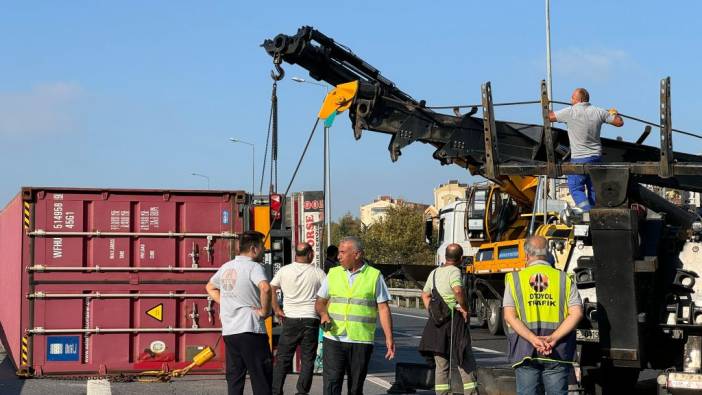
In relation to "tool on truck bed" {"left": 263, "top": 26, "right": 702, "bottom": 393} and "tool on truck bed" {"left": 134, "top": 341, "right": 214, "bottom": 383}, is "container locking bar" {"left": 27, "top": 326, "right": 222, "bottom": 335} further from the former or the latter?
"tool on truck bed" {"left": 263, "top": 26, "right": 702, "bottom": 393}

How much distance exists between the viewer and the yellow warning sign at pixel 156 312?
585 inches

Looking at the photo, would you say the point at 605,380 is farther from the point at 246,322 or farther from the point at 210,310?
the point at 210,310

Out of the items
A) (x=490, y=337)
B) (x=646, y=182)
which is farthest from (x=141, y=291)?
(x=490, y=337)

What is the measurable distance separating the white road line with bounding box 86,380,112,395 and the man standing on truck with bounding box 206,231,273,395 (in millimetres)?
3660

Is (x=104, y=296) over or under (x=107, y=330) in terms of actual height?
over

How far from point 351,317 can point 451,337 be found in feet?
4.91

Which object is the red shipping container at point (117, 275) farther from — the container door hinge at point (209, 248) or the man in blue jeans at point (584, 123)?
the man in blue jeans at point (584, 123)

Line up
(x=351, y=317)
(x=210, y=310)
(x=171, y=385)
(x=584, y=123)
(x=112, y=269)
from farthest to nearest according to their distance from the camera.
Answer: (x=210, y=310)
(x=112, y=269)
(x=171, y=385)
(x=584, y=123)
(x=351, y=317)

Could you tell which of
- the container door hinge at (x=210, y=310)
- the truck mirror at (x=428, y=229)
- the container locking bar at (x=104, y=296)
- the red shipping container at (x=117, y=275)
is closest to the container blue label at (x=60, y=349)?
the red shipping container at (x=117, y=275)

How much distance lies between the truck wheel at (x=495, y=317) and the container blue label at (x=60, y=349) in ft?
39.2

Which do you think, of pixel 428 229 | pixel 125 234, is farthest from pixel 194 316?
pixel 428 229

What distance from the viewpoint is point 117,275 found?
1479 centimetres

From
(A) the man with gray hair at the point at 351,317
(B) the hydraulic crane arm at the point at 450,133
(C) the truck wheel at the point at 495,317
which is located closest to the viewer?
(A) the man with gray hair at the point at 351,317

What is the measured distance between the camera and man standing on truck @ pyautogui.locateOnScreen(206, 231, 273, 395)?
9.78m
